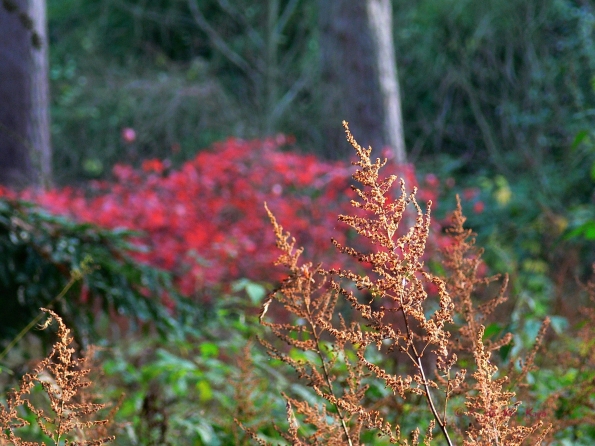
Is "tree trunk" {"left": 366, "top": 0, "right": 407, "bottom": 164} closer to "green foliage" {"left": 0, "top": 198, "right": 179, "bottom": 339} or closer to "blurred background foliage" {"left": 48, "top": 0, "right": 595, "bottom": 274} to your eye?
"blurred background foliage" {"left": 48, "top": 0, "right": 595, "bottom": 274}

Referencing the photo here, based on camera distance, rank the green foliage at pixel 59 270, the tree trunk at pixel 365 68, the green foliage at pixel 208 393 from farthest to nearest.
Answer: the tree trunk at pixel 365 68, the green foliage at pixel 59 270, the green foliage at pixel 208 393

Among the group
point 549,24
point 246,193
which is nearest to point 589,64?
point 549,24

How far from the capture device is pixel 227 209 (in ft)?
27.1

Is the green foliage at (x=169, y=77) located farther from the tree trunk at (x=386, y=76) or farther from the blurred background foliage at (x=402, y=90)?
the tree trunk at (x=386, y=76)

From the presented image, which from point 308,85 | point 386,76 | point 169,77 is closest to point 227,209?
point 386,76

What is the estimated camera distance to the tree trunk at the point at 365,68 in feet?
27.4

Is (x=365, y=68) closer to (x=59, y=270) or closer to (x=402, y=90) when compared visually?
(x=59, y=270)

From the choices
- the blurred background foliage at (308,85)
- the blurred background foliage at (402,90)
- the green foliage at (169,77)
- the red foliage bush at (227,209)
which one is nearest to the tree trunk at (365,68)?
the red foliage bush at (227,209)

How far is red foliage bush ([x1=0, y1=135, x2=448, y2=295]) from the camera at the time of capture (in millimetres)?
7305

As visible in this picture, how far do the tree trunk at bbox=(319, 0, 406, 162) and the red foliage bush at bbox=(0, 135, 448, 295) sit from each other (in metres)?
0.48

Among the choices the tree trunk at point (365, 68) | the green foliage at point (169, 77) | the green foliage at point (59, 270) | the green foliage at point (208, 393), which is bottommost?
the green foliage at point (208, 393)

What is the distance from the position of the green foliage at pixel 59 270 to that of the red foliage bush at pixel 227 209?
108 inches

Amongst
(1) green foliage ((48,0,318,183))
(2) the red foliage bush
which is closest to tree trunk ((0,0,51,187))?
(2) the red foliage bush

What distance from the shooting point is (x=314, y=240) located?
24.8 feet
